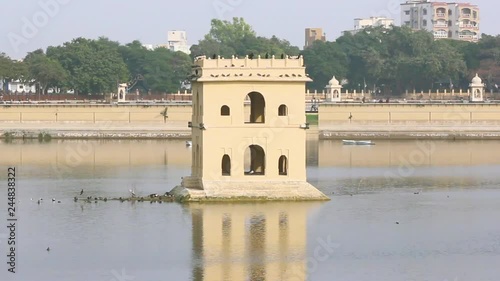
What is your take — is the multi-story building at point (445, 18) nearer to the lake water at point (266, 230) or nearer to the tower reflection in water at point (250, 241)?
the lake water at point (266, 230)

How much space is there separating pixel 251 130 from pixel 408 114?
44850mm

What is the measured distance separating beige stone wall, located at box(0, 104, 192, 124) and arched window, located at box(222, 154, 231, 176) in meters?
42.0

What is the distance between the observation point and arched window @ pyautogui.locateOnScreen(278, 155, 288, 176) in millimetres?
39156

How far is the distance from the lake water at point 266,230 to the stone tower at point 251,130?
798 mm

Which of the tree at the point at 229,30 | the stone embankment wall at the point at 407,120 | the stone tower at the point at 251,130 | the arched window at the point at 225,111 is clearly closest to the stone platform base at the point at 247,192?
the stone tower at the point at 251,130

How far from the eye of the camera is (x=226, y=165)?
1569 inches

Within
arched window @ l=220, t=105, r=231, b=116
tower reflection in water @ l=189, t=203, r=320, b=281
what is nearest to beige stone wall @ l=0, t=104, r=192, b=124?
arched window @ l=220, t=105, r=231, b=116

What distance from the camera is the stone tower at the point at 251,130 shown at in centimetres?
3891

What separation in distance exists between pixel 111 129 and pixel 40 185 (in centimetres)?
3488

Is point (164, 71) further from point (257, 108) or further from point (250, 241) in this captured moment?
point (250, 241)

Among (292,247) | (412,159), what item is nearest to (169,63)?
(412,159)

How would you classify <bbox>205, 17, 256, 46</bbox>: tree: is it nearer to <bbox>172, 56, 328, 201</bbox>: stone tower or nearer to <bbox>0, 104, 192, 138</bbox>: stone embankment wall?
<bbox>0, 104, 192, 138</bbox>: stone embankment wall

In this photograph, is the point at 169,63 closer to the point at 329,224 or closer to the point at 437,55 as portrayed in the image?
the point at 437,55

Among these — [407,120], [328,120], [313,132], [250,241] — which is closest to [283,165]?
[250,241]
